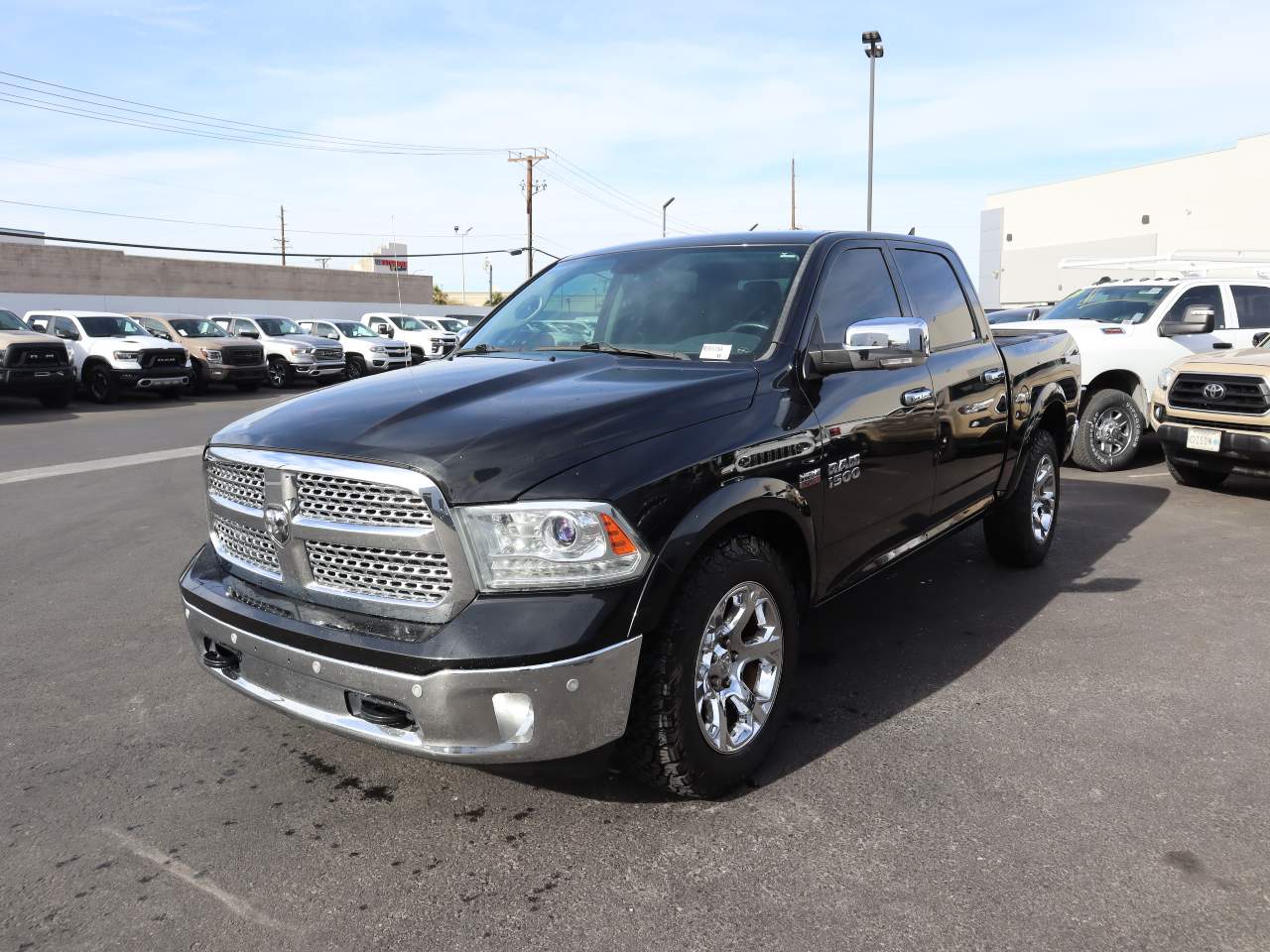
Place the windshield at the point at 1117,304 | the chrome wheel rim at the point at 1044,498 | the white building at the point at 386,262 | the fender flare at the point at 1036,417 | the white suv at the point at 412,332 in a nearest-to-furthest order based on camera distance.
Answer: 1. the fender flare at the point at 1036,417
2. the chrome wheel rim at the point at 1044,498
3. the windshield at the point at 1117,304
4. the white suv at the point at 412,332
5. the white building at the point at 386,262

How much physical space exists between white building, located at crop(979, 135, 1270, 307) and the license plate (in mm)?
36982

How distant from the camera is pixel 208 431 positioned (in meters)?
14.2

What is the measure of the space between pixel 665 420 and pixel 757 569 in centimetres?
57

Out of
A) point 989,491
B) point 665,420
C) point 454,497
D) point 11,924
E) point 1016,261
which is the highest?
point 1016,261

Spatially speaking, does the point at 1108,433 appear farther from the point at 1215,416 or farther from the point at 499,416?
the point at 499,416

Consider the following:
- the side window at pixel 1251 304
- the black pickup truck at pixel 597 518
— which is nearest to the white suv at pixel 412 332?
the side window at pixel 1251 304

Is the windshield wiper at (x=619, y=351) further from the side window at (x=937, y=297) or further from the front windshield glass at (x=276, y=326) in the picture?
the front windshield glass at (x=276, y=326)

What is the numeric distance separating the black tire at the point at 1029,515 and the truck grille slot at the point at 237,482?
387cm

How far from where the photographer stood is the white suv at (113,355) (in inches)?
734

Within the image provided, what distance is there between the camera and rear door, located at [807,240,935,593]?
352 centimetres

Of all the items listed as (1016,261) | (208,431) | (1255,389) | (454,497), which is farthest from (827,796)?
(1016,261)

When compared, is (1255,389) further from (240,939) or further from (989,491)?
(240,939)

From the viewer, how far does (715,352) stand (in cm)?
351

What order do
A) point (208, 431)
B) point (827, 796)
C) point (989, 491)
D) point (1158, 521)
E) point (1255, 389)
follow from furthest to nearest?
point (208, 431) < point (1255, 389) < point (1158, 521) < point (989, 491) < point (827, 796)
